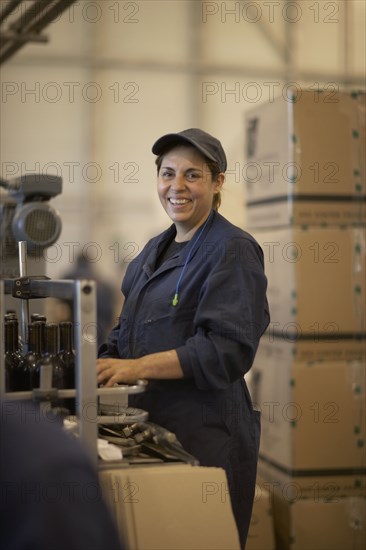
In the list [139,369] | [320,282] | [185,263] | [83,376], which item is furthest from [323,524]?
[83,376]

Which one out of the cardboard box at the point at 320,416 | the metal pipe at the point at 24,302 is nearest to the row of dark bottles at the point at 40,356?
the metal pipe at the point at 24,302

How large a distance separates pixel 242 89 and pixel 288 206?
16.0ft

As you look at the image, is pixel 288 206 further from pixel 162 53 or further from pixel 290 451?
pixel 162 53

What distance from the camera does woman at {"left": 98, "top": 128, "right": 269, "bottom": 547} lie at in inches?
82.0

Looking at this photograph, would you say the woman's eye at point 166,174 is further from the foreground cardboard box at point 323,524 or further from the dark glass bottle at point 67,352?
the foreground cardboard box at point 323,524

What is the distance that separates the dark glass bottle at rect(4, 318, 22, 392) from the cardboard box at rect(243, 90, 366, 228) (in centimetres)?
171

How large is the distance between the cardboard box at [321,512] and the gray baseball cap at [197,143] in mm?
1688

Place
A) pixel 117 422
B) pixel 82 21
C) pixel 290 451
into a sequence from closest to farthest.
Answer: pixel 117 422
pixel 290 451
pixel 82 21

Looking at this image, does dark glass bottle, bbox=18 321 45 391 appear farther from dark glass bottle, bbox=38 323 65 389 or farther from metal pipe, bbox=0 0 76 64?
metal pipe, bbox=0 0 76 64

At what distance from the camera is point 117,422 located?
6.43ft

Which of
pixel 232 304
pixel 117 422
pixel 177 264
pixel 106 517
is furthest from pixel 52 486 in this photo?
pixel 177 264

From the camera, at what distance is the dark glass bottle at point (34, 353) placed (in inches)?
78.9

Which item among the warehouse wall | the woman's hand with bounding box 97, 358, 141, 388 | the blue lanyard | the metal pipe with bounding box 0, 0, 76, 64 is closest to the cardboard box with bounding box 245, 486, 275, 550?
the blue lanyard

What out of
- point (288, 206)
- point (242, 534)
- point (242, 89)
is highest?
point (242, 89)
